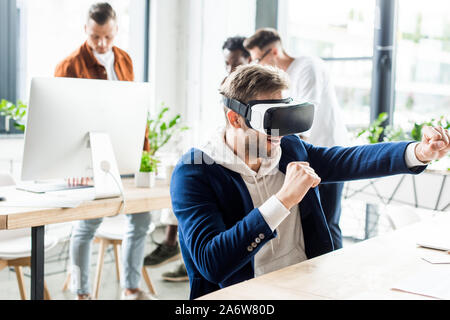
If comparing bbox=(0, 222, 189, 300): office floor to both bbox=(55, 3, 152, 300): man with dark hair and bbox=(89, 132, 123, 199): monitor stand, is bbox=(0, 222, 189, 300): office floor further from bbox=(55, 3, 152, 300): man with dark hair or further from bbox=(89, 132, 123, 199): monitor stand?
bbox=(89, 132, 123, 199): monitor stand

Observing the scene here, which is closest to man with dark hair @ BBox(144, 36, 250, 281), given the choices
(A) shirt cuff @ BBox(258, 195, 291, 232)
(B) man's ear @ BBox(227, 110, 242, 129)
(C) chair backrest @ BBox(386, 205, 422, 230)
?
(C) chair backrest @ BBox(386, 205, 422, 230)

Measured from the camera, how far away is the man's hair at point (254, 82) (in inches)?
Answer: 57.6

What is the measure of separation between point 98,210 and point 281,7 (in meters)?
2.81

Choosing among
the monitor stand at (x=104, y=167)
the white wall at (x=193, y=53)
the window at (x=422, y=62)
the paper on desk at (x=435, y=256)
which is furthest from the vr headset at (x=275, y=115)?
the white wall at (x=193, y=53)

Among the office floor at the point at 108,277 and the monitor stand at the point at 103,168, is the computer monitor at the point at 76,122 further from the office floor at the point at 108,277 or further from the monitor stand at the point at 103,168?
the office floor at the point at 108,277

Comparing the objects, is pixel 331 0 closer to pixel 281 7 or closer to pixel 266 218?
pixel 281 7

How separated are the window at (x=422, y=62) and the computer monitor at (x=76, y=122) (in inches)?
88.4

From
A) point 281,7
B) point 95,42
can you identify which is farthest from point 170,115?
point 95,42

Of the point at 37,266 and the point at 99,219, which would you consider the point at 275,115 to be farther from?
the point at 99,219

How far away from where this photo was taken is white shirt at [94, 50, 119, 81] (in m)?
2.93

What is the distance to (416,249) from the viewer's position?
1.47 m

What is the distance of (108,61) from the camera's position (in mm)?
2977

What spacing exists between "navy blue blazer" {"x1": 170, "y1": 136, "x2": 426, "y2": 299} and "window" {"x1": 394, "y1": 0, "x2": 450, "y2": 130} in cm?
221

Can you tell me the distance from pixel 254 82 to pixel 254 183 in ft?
1.00
